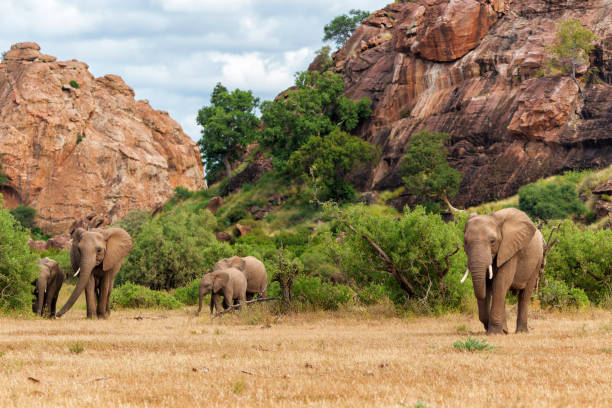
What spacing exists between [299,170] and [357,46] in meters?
28.7

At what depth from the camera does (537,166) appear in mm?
49219

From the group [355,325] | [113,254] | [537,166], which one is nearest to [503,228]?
[355,325]

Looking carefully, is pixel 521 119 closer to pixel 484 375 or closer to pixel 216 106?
pixel 216 106

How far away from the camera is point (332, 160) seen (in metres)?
58.2

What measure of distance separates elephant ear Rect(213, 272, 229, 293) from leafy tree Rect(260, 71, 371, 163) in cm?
4832

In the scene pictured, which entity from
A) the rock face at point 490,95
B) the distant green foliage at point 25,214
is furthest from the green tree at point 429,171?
the distant green foliage at point 25,214

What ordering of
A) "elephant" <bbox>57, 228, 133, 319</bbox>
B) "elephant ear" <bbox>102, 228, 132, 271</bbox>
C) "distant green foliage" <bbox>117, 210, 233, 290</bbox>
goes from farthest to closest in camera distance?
"distant green foliage" <bbox>117, 210, 233, 290</bbox> → "elephant ear" <bbox>102, 228, 132, 271</bbox> → "elephant" <bbox>57, 228, 133, 319</bbox>

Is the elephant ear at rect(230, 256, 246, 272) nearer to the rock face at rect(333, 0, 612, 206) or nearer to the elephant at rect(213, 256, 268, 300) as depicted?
the elephant at rect(213, 256, 268, 300)

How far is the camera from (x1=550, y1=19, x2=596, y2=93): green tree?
50.4 m

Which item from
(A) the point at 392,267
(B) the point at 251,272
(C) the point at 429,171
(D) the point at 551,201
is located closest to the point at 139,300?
(B) the point at 251,272

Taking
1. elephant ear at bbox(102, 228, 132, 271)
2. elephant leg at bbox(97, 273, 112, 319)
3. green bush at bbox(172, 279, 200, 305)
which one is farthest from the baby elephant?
green bush at bbox(172, 279, 200, 305)

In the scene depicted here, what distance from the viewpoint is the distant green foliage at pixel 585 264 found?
60.3 feet

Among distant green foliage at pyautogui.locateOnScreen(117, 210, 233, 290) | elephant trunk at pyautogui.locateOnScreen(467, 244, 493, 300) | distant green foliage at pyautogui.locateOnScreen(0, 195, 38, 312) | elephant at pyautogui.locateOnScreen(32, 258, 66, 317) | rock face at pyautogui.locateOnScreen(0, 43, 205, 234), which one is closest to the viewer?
elephant trunk at pyautogui.locateOnScreen(467, 244, 493, 300)

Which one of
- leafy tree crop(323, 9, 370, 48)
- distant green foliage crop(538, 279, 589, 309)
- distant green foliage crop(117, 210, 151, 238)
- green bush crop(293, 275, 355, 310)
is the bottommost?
green bush crop(293, 275, 355, 310)
